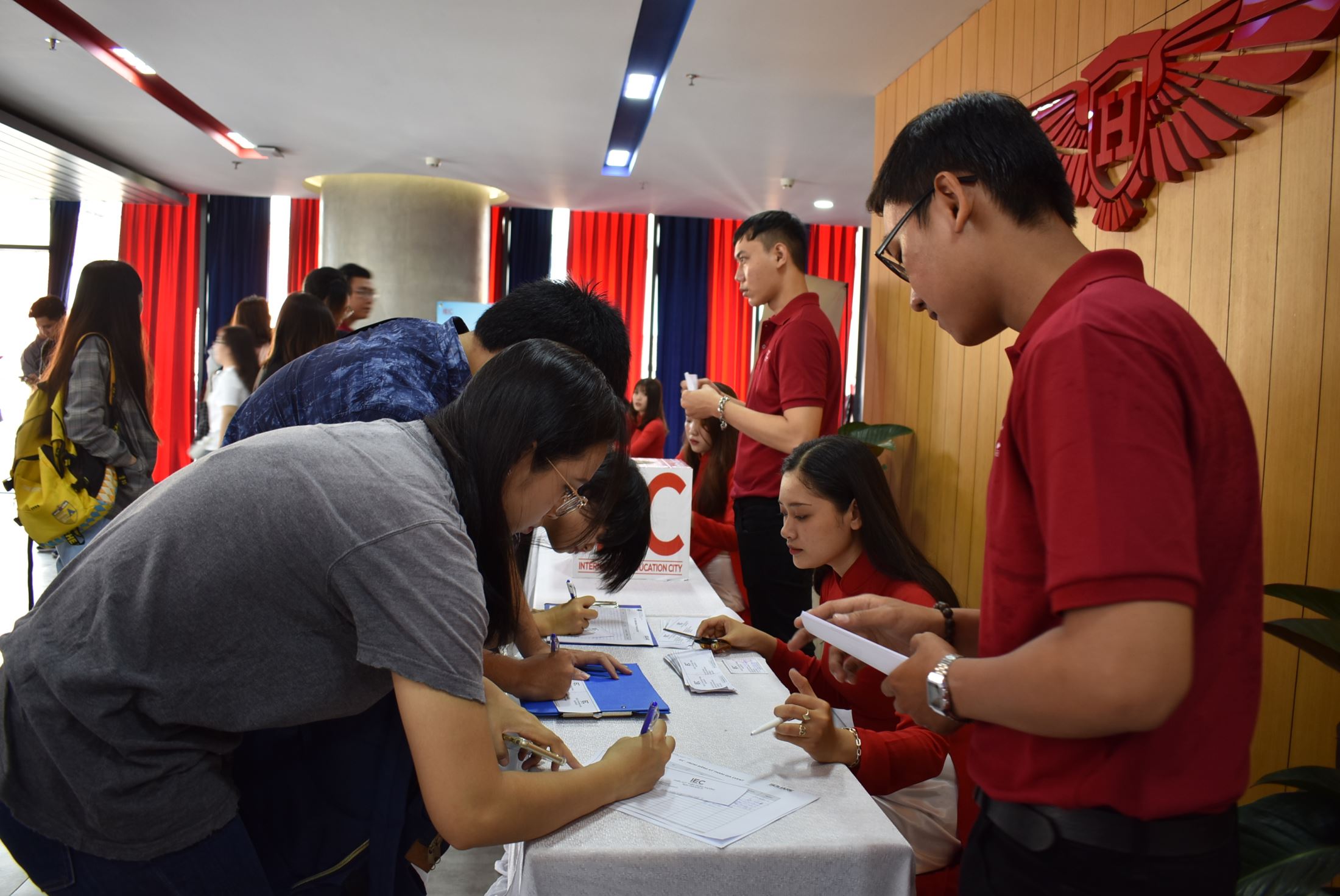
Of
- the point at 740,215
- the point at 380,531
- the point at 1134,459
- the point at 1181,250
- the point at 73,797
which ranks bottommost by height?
the point at 73,797

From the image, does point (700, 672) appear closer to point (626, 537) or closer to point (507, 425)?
point (626, 537)

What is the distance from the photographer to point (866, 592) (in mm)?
1943

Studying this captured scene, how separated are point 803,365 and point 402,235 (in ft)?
17.3

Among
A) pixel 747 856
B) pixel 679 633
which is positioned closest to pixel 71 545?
pixel 679 633

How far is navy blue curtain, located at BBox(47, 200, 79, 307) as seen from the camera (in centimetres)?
821

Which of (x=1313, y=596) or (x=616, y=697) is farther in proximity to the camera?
(x=616, y=697)

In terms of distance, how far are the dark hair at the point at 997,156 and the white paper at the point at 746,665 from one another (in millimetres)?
1133

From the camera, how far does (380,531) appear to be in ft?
2.94

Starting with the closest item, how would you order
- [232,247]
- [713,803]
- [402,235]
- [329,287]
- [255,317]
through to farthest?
[713,803] → [329,287] → [255,317] → [402,235] → [232,247]

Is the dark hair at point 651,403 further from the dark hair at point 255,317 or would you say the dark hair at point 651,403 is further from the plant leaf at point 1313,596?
the plant leaf at point 1313,596

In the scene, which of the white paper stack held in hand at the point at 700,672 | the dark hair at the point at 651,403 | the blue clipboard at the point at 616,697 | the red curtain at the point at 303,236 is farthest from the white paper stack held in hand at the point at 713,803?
the red curtain at the point at 303,236

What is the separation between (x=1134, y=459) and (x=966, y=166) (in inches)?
14.0

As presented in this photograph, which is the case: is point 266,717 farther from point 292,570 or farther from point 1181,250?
point 1181,250

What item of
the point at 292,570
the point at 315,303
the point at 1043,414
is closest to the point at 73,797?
the point at 292,570
